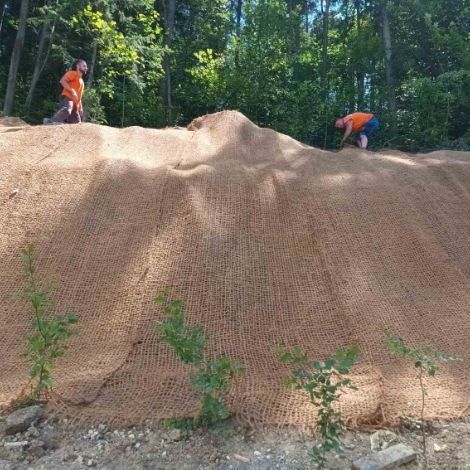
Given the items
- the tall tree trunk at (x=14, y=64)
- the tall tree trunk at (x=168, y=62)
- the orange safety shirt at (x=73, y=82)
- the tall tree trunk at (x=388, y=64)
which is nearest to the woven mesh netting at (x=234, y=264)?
the orange safety shirt at (x=73, y=82)

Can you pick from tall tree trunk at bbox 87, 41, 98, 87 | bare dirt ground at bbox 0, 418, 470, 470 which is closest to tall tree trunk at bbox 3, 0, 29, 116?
tall tree trunk at bbox 87, 41, 98, 87

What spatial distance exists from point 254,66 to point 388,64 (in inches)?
169

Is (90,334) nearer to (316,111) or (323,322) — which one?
(323,322)

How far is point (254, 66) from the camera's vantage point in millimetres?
13789

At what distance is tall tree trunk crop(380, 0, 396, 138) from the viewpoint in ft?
44.7

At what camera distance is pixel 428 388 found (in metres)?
2.56

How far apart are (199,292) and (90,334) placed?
0.65 meters

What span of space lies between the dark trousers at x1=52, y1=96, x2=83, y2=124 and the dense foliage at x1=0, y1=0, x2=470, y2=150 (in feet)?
13.6

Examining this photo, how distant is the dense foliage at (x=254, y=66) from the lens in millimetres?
11984

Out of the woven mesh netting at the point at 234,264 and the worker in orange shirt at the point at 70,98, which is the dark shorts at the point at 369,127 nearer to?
the woven mesh netting at the point at 234,264

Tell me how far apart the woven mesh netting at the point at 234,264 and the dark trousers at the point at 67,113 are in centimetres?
206

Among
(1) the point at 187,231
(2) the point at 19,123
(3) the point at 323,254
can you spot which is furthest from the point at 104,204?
(2) the point at 19,123

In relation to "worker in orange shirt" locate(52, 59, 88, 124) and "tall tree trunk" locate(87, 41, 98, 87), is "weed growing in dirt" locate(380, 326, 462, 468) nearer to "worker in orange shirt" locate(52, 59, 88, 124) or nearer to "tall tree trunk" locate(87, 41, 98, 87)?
"worker in orange shirt" locate(52, 59, 88, 124)

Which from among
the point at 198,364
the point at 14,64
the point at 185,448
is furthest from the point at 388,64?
the point at 185,448
